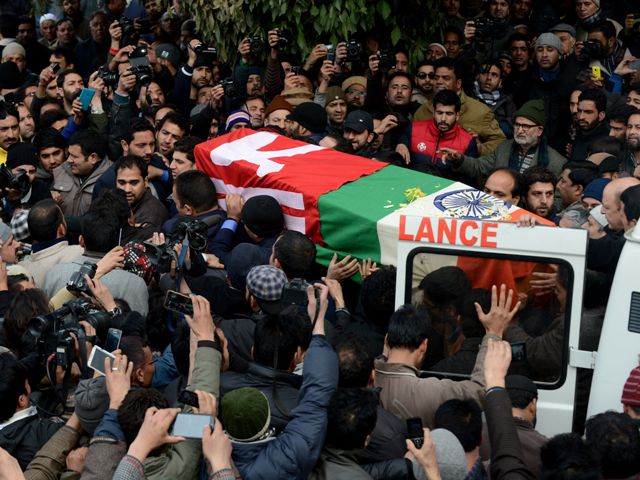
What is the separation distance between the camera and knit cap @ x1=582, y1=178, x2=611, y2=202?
6.65 meters

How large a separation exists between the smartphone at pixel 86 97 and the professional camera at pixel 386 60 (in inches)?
97.3

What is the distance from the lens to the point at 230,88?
9.23 m

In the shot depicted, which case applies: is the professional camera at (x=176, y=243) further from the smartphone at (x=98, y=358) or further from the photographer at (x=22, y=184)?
the photographer at (x=22, y=184)

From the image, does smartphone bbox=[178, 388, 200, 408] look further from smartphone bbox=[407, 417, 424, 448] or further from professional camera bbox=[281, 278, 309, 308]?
professional camera bbox=[281, 278, 309, 308]

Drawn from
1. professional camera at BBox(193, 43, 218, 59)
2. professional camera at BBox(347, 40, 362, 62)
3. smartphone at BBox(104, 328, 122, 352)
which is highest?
professional camera at BBox(347, 40, 362, 62)

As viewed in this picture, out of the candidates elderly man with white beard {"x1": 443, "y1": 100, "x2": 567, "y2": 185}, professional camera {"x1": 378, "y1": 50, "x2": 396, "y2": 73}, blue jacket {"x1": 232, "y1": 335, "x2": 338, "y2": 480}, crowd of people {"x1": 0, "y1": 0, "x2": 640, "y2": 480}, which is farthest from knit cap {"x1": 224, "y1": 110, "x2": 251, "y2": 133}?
blue jacket {"x1": 232, "y1": 335, "x2": 338, "y2": 480}

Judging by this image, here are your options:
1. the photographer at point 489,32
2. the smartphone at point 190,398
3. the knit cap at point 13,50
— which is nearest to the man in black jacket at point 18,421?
the smartphone at point 190,398

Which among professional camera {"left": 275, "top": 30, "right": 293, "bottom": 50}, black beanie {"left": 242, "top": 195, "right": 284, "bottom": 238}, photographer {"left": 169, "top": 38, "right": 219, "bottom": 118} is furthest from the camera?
photographer {"left": 169, "top": 38, "right": 219, "bottom": 118}

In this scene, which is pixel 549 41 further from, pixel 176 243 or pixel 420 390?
pixel 420 390

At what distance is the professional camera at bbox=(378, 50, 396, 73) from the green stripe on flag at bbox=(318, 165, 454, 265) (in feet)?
8.06

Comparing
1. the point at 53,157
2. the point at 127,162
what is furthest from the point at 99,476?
the point at 53,157

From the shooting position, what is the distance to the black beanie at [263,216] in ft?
21.5

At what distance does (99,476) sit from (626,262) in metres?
2.32

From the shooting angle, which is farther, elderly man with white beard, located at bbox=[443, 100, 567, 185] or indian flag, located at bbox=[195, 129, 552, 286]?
elderly man with white beard, located at bbox=[443, 100, 567, 185]
